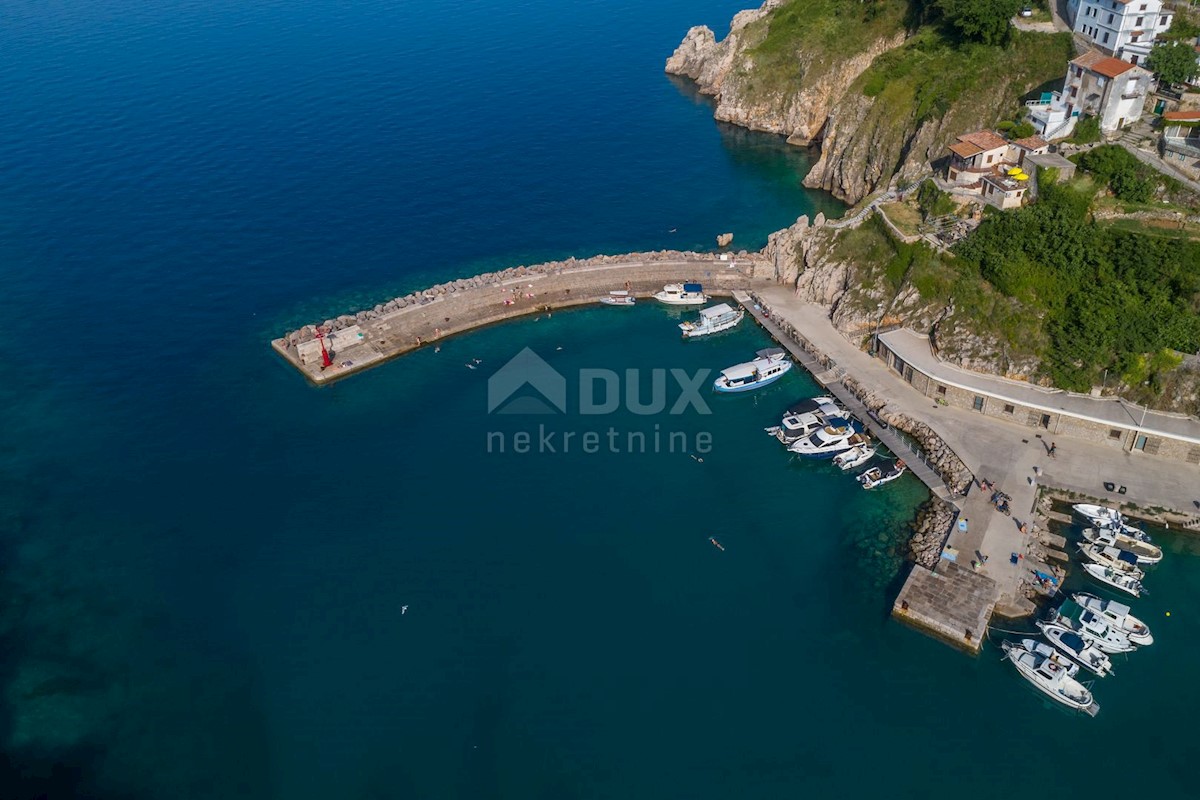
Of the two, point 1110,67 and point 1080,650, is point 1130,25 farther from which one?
point 1080,650

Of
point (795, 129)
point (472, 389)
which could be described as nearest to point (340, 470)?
point (472, 389)

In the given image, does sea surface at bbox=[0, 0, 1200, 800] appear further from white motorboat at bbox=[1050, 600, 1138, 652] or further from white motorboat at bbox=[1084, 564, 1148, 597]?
white motorboat at bbox=[1050, 600, 1138, 652]

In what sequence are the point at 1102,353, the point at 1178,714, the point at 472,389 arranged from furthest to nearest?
the point at 472,389 → the point at 1102,353 → the point at 1178,714

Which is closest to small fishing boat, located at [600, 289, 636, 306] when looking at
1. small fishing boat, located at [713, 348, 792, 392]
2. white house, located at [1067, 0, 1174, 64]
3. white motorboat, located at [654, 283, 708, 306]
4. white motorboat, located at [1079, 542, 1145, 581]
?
white motorboat, located at [654, 283, 708, 306]

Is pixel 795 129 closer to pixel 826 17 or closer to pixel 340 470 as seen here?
pixel 826 17

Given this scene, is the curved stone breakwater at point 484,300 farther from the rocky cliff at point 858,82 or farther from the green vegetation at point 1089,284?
the green vegetation at point 1089,284
